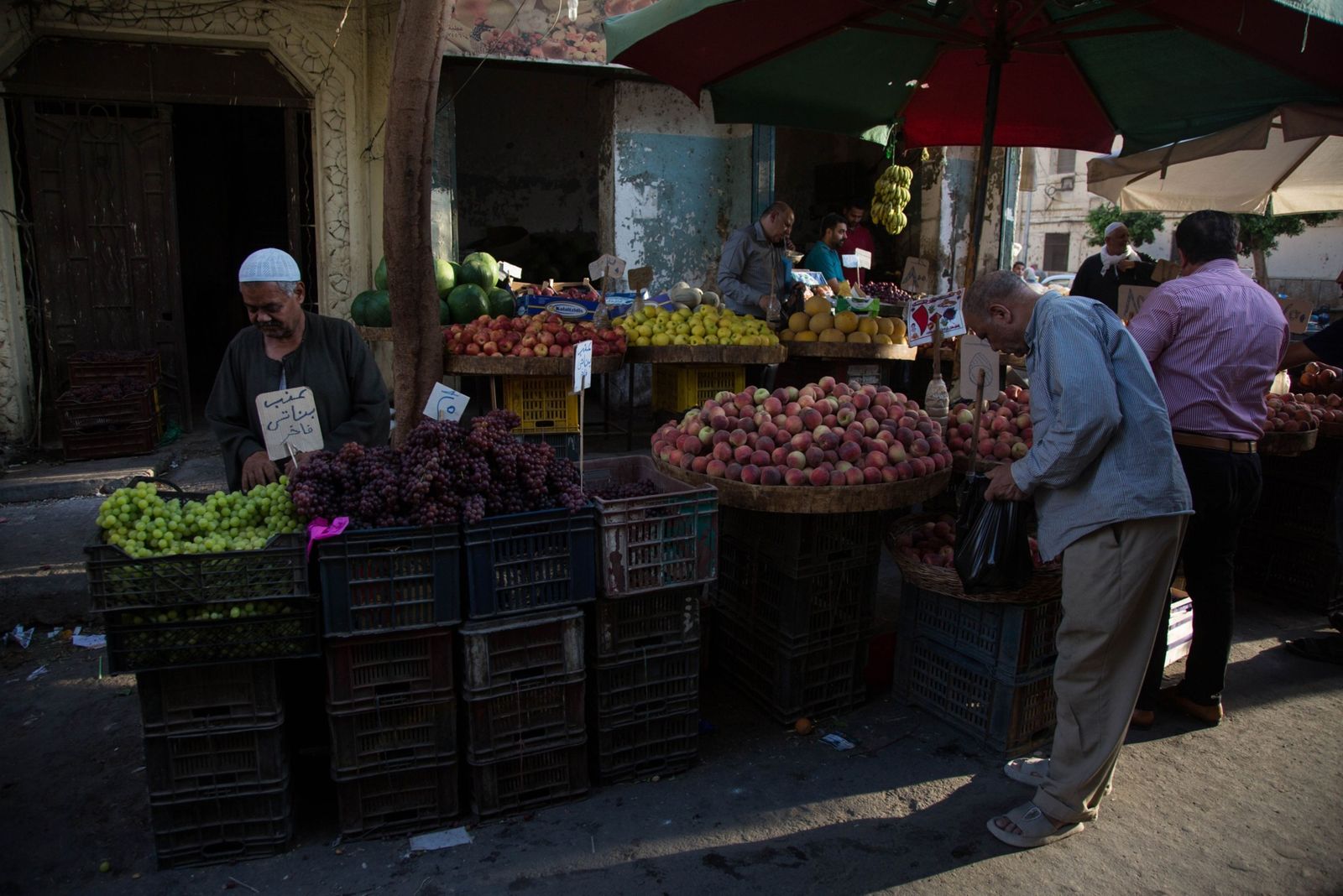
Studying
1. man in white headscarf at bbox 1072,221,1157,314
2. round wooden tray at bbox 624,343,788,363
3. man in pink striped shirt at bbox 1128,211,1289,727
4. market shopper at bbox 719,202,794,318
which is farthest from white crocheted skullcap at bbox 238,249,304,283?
man in white headscarf at bbox 1072,221,1157,314

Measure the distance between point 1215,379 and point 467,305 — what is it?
17.1 ft

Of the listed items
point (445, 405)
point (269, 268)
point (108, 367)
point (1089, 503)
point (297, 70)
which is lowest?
point (1089, 503)

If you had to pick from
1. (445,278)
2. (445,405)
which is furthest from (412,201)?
(445,278)

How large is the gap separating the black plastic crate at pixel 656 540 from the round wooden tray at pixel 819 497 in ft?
0.74

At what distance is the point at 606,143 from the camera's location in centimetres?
926

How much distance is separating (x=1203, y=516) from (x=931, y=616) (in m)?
1.17

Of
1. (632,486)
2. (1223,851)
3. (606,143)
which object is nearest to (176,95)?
(606,143)

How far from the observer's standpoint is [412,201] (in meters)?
4.20

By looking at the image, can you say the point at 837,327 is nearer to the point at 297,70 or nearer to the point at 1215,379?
the point at 1215,379

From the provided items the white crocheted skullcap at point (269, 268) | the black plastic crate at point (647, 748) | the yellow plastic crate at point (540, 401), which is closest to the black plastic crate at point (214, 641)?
the black plastic crate at point (647, 748)

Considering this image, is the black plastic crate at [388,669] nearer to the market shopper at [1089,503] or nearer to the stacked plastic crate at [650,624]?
the stacked plastic crate at [650,624]

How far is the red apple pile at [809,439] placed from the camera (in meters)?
3.46

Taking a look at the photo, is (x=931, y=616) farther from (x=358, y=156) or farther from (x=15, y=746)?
(x=358, y=156)

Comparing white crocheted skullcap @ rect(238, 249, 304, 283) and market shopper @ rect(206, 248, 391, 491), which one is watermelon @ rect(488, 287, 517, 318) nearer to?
market shopper @ rect(206, 248, 391, 491)
